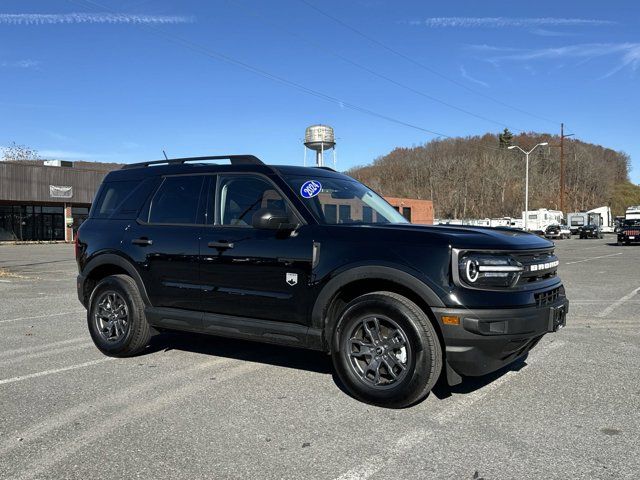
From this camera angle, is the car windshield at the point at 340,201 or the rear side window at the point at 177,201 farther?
the rear side window at the point at 177,201

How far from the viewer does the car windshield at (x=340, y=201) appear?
16.3 feet

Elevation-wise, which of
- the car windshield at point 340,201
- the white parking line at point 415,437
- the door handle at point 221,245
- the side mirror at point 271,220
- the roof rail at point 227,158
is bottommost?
the white parking line at point 415,437

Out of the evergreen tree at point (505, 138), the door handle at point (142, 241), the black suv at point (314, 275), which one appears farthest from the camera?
the evergreen tree at point (505, 138)

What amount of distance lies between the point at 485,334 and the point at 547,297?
0.79 metres

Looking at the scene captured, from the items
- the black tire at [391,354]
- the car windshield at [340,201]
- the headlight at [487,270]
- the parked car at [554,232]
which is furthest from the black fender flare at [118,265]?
the parked car at [554,232]

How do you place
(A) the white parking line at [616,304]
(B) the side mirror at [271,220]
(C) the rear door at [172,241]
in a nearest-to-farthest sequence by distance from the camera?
(B) the side mirror at [271,220] < (C) the rear door at [172,241] < (A) the white parking line at [616,304]

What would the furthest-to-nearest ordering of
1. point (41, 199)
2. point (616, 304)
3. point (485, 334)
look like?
point (41, 199), point (616, 304), point (485, 334)

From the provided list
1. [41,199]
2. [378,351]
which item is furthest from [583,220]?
[378,351]

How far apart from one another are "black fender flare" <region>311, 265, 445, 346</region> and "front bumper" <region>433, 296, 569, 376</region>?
0.48ft

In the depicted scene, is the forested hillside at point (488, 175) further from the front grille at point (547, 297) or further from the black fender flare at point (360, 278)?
the black fender flare at point (360, 278)

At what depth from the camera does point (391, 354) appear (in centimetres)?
430

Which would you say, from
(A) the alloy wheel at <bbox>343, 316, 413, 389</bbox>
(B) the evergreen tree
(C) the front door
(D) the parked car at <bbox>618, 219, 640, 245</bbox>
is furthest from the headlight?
(B) the evergreen tree

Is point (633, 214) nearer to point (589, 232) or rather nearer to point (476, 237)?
point (589, 232)

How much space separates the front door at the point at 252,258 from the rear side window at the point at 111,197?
129 cm
